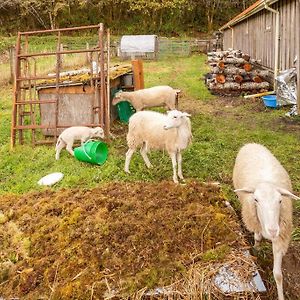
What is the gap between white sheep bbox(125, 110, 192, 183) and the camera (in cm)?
703

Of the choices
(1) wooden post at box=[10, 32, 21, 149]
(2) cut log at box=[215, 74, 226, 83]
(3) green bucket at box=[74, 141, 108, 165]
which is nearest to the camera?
(3) green bucket at box=[74, 141, 108, 165]

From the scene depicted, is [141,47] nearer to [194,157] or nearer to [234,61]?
[234,61]

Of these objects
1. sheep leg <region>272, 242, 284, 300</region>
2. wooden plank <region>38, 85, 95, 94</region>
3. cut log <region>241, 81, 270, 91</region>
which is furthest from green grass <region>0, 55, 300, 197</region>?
cut log <region>241, 81, 270, 91</region>

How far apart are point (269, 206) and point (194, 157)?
4.43 m

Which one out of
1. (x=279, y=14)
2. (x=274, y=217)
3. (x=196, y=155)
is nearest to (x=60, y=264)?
(x=274, y=217)

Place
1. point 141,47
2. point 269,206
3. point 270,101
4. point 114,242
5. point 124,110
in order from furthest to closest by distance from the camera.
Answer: point 141,47, point 270,101, point 124,110, point 114,242, point 269,206

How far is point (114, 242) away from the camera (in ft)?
12.9

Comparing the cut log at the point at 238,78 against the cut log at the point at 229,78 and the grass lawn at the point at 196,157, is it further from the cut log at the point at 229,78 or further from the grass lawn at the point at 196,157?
the grass lawn at the point at 196,157

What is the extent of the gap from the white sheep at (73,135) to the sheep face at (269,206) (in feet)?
18.0

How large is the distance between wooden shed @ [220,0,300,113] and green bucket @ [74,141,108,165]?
621 centimetres

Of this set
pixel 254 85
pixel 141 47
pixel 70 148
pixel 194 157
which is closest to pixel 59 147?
pixel 70 148

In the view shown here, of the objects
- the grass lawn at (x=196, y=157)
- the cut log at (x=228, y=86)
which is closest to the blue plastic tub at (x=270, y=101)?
the grass lawn at (x=196, y=157)

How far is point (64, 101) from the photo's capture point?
10.3m

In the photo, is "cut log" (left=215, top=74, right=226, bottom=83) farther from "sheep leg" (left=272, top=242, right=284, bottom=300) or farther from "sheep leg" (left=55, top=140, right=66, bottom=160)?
"sheep leg" (left=272, top=242, right=284, bottom=300)
